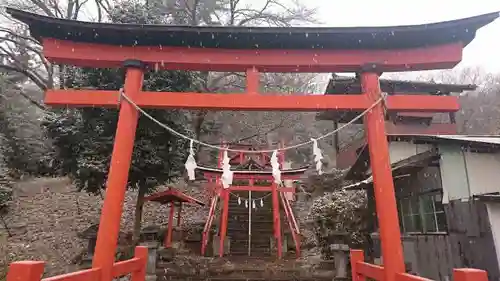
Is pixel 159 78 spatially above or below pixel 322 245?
above

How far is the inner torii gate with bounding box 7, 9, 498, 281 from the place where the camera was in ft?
16.6

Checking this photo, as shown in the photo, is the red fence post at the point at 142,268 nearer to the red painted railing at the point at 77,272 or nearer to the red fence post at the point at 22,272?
the red painted railing at the point at 77,272

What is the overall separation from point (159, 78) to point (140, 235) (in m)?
5.29

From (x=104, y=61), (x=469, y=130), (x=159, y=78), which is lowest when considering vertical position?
(x=104, y=61)

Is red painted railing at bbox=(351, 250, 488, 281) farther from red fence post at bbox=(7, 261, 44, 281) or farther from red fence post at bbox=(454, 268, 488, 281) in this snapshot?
red fence post at bbox=(7, 261, 44, 281)

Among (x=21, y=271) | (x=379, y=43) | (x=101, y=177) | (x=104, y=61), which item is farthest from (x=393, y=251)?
(x=101, y=177)

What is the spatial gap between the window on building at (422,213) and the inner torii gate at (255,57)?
4.04 metres

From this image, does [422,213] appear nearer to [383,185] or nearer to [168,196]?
[383,185]

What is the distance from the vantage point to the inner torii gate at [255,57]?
5.07 meters

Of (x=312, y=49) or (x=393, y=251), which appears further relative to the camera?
(x=312, y=49)

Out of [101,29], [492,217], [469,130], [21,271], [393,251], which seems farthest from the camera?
[469,130]

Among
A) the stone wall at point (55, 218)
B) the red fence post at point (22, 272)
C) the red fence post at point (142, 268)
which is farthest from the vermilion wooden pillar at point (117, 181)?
the stone wall at point (55, 218)

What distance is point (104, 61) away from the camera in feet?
17.8

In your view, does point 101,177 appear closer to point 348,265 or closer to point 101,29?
point 101,29
